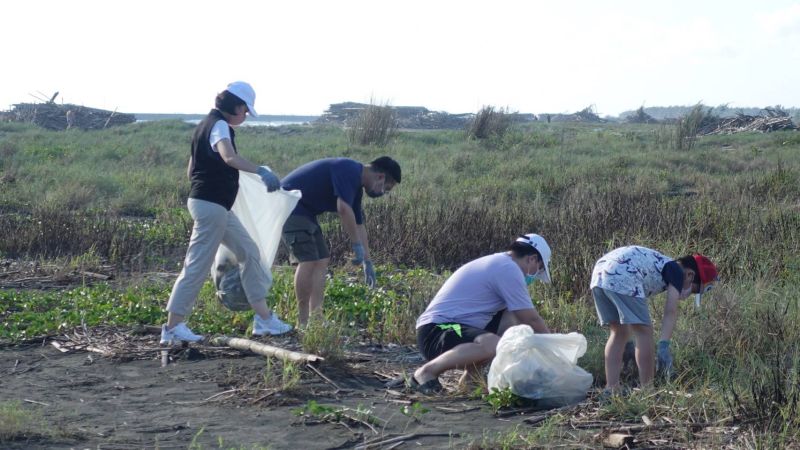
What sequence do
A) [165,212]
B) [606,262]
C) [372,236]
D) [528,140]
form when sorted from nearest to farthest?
1. [606,262]
2. [372,236]
3. [165,212]
4. [528,140]

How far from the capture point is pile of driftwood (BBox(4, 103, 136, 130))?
123ft

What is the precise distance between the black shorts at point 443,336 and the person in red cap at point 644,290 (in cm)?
66

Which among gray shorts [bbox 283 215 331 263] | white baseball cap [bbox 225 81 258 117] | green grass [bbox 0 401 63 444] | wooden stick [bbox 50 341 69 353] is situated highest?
white baseball cap [bbox 225 81 258 117]

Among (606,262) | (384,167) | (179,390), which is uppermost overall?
(384,167)

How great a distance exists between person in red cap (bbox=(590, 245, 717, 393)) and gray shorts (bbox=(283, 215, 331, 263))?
2178 millimetres

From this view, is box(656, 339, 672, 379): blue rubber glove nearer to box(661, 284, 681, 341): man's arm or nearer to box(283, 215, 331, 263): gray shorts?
box(661, 284, 681, 341): man's arm

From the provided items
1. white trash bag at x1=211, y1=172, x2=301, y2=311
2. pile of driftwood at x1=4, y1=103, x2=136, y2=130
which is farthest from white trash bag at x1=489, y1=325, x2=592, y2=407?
pile of driftwood at x1=4, y1=103, x2=136, y2=130

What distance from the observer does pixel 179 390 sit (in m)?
5.68

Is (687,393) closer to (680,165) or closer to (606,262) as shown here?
(606,262)

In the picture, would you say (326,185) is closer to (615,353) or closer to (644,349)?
(615,353)

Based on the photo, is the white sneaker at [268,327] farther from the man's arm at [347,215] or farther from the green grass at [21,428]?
the green grass at [21,428]

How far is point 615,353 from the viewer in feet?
18.3

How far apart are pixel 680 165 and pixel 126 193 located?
10.2 m

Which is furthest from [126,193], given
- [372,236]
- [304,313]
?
[304,313]
